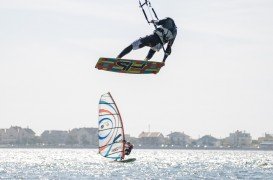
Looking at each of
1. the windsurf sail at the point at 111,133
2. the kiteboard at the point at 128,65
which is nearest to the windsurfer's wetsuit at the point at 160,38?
the kiteboard at the point at 128,65

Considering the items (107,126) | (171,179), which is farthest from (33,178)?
(107,126)

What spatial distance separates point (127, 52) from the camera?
28094 mm

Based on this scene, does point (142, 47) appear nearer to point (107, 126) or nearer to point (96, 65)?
point (96, 65)

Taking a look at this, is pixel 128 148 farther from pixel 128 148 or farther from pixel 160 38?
pixel 160 38

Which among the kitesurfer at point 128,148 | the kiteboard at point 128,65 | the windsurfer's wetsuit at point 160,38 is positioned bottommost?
the kiteboard at point 128,65

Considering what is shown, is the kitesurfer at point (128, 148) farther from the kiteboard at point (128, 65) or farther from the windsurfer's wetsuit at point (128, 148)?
the kiteboard at point (128, 65)

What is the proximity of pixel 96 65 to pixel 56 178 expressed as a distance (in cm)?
4007

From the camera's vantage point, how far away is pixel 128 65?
28.7 m

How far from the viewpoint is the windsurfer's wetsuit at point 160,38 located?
27266 millimetres

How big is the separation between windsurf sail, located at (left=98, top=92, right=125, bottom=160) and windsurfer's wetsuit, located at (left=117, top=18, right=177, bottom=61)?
55286 mm

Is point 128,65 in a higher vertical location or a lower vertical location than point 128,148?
lower

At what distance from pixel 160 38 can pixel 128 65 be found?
203cm

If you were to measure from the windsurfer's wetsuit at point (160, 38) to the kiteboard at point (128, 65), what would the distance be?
0.75 metres

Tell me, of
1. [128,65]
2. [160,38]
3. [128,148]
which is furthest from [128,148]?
[160,38]
